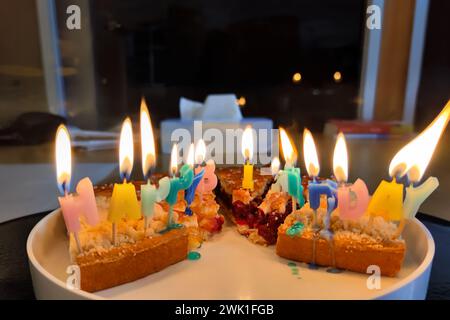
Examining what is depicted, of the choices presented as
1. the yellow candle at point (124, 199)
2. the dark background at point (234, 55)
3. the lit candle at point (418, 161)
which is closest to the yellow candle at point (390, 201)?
the lit candle at point (418, 161)

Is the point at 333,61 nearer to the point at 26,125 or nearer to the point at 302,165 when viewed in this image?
the point at 302,165

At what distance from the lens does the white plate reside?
0.61 metres

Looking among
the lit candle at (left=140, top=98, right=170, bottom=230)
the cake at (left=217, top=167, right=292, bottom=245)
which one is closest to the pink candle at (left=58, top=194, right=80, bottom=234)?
the lit candle at (left=140, top=98, right=170, bottom=230)

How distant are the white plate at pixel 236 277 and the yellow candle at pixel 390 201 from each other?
0.08 m

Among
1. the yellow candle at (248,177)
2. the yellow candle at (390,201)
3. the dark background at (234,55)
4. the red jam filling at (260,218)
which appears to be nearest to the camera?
the yellow candle at (390,201)

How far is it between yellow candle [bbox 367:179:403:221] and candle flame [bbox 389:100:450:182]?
0.09 ft

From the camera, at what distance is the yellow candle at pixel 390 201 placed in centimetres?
72

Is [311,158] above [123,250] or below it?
above

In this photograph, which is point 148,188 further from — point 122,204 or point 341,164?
point 341,164

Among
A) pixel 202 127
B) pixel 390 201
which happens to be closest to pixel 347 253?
pixel 390 201

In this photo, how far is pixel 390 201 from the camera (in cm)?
72

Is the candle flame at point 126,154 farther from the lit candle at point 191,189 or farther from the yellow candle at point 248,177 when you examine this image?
the yellow candle at point 248,177

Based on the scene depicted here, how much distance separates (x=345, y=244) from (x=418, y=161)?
0.19m

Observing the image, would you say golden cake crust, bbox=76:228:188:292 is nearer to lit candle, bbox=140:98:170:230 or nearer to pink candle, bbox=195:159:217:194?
lit candle, bbox=140:98:170:230
